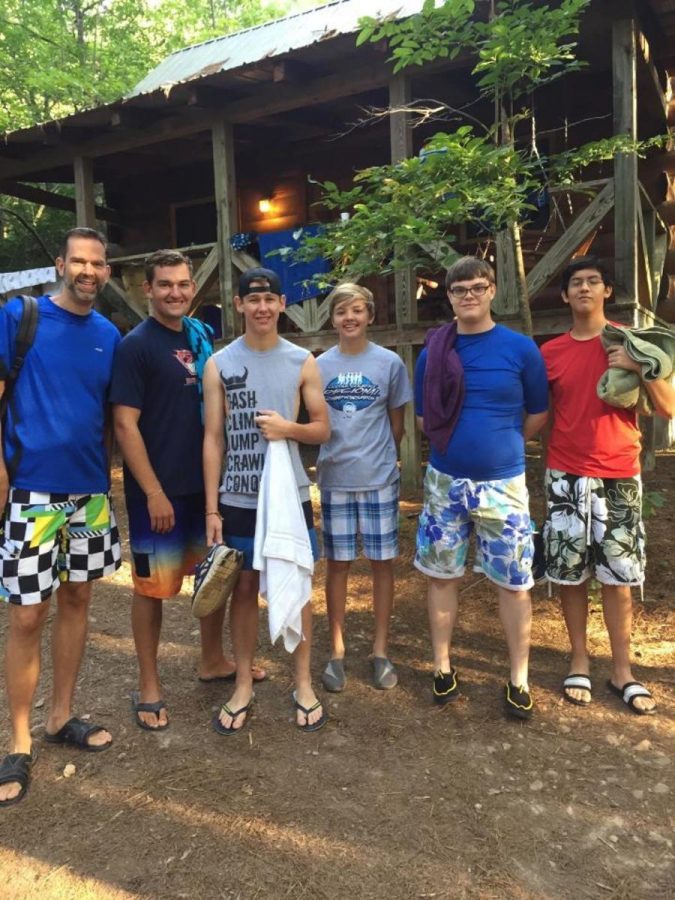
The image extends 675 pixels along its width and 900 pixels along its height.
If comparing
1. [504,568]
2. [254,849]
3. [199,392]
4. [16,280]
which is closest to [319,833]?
[254,849]

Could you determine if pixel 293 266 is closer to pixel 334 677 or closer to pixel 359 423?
pixel 359 423

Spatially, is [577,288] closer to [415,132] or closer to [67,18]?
[415,132]

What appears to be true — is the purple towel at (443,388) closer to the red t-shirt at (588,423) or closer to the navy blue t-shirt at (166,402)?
the red t-shirt at (588,423)

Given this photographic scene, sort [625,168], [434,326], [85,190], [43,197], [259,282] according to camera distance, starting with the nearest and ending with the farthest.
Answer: [259,282] < [625,168] < [434,326] < [85,190] < [43,197]

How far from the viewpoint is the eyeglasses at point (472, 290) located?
107 inches

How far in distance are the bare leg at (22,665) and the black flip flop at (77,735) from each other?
0.65 ft

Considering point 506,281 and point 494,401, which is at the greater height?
point 506,281

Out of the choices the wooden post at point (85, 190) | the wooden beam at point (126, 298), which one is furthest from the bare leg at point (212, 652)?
the wooden post at point (85, 190)

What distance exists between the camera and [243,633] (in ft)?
9.23

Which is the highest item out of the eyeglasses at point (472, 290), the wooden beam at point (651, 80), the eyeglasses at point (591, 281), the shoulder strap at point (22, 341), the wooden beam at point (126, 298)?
the wooden beam at point (651, 80)

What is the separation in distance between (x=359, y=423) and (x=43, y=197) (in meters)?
9.64

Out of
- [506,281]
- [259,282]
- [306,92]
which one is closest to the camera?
[259,282]

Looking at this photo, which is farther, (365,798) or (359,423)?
(359,423)

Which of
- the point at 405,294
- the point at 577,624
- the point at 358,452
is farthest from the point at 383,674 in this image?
the point at 405,294
